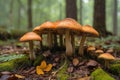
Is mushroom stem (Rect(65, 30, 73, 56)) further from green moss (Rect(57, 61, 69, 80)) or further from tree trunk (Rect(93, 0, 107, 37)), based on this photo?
tree trunk (Rect(93, 0, 107, 37))

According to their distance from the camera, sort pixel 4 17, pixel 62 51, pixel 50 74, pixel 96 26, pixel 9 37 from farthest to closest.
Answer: pixel 4 17, pixel 9 37, pixel 96 26, pixel 62 51, pixel 50 74

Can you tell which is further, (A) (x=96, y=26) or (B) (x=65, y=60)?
(A) (x=96, y=26)

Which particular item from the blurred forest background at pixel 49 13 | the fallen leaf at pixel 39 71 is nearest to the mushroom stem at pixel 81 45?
the fallen leaf at pixel 39 71

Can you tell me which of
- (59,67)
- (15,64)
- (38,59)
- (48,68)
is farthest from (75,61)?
(15,64)

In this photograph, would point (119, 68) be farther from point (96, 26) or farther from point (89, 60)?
point (96, 26)

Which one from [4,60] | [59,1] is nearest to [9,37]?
[4,60]

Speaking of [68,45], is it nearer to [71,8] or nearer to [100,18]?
[100,18]

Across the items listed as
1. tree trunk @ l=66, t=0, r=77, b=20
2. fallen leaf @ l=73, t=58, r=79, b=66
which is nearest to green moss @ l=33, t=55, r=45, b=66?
fallen leaf @ l=73, t=58, r=79, b=66
